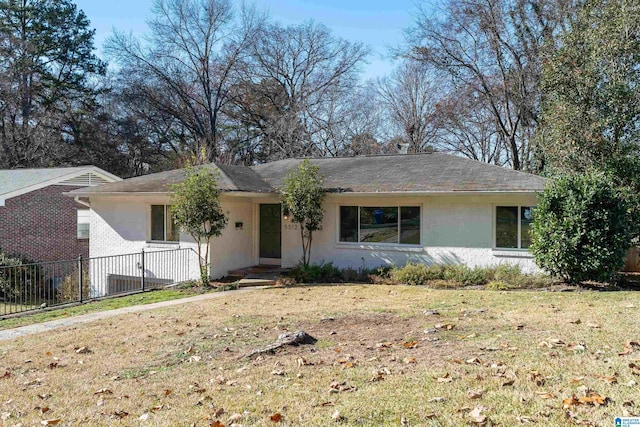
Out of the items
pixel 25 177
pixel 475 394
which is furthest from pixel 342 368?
pixel 25 177

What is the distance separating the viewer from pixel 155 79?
3475 centimetres

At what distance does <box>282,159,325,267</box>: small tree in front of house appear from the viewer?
1378 centimetres

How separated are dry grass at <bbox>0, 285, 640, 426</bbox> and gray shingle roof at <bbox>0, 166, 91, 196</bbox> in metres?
12.5

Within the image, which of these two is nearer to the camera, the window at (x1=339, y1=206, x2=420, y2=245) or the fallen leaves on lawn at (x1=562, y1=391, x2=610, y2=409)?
the fallen leaves on lawn at (x1=562, y1=391, x2=610, y2=409)

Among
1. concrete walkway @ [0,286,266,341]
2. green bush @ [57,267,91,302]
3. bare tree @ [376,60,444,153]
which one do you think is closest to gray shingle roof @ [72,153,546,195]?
green bush @ [57,267,91,302]

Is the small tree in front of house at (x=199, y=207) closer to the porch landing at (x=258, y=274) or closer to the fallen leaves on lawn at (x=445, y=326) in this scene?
the porch landing at (x=258, y=274)

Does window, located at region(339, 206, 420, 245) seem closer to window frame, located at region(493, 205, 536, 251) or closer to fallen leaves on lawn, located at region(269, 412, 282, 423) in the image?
window frame, located at region(493, 205, 536, 251)

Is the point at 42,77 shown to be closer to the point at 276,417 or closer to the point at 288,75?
the point at 288,75

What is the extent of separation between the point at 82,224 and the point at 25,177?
2914mm

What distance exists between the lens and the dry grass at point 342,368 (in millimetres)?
4121

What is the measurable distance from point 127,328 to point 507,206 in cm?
992

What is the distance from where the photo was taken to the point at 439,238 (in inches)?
538

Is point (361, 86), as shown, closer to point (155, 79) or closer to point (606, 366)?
point (155, 79)

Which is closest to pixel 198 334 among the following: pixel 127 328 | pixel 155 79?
pixel 127 328
